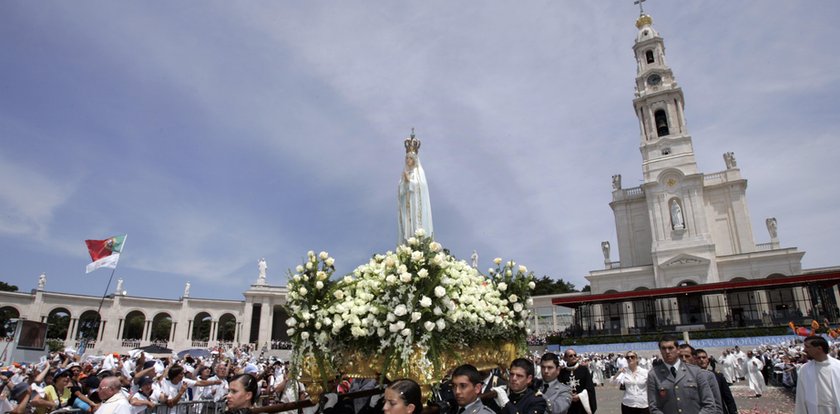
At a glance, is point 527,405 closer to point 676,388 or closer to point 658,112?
point 676,388

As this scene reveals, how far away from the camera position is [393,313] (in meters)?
4.30

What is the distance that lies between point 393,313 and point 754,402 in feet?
53.9

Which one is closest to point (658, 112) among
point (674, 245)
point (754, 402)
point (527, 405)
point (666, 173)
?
point (666, 173)

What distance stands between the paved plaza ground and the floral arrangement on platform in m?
11.3

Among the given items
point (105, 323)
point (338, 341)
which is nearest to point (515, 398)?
point (338, 341)

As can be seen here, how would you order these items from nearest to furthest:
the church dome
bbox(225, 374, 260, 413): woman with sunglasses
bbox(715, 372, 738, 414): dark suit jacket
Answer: bbox(225, 374, 260, 413): woman with sunglasses, bbox(715, 372, 738, 414): dark suit jacket, the church dome

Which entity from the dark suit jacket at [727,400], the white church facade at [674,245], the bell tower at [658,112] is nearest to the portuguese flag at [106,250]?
the dark suit jacket at [727,400]

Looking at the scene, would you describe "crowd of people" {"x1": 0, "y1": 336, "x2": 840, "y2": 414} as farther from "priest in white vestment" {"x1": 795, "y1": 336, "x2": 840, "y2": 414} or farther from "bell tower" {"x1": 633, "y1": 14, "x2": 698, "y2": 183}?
"bell tower" {"x1": 633, "y1": 14, "x2": 698, "y2": 183}

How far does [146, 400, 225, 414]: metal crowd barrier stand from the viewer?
751 cm

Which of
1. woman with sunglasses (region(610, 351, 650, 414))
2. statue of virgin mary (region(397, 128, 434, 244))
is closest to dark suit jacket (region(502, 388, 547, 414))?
woman with sunglasses (region(610, 351, 650, 414))

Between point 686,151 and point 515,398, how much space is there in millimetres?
50028

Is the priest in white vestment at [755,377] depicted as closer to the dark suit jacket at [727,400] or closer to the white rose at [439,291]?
the dark suit jacket at [727,400]

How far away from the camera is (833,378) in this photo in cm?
541

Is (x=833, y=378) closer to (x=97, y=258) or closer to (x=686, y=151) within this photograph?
(x=97, y=258)
